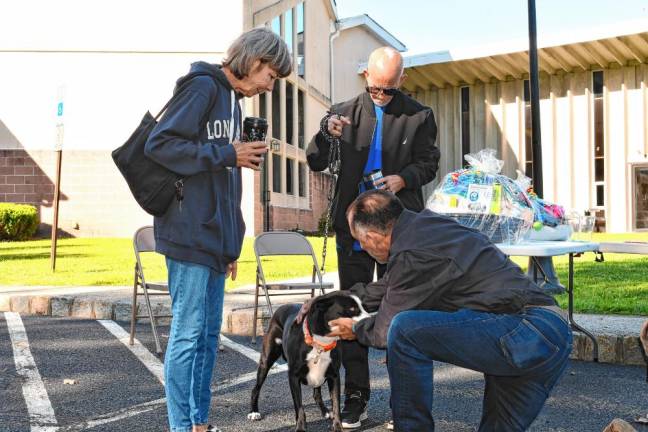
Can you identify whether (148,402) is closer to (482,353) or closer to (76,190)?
(482,353)

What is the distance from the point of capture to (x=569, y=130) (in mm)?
36906

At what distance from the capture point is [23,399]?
506 centimetres

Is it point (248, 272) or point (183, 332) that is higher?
point (183, 332)

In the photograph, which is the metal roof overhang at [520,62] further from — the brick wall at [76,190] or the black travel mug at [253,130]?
the black travel mug at [253,130]

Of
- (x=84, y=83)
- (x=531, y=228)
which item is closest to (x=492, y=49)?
(x=84, y=83)

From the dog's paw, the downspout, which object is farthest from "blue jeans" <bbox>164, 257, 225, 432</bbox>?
the downspout

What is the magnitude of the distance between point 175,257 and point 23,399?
2.39 m

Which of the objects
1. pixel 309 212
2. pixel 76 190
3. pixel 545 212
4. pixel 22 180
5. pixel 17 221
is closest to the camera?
pixel 545 212

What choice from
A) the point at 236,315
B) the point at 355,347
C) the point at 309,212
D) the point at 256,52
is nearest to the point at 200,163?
the point at 256,52

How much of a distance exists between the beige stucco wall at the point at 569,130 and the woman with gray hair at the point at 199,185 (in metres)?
32.1

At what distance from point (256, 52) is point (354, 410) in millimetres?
2228

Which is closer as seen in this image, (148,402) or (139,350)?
(148,402)

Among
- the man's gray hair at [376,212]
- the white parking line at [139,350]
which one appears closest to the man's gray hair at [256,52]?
the man's gray hair at [376,212]

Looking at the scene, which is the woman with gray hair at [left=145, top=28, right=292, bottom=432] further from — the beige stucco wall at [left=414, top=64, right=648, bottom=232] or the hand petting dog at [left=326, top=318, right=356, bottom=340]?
the beige stucco wall at [left=414, top=64, right=648, bottom=232]
